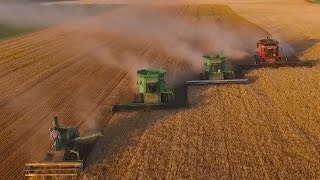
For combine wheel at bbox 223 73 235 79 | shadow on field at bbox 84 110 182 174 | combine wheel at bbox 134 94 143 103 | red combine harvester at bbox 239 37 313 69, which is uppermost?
red combine harvester at bbox 239 37 313 69

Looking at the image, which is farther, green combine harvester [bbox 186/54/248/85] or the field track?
green combine harvester [bbox 186/54/248/85]

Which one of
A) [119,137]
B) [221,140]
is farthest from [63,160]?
[221,140]

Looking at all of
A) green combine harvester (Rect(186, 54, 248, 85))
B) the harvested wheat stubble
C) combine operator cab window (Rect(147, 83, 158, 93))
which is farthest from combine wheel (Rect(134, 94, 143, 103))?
green combine harvester (Rect(186, 54, 248, 85))

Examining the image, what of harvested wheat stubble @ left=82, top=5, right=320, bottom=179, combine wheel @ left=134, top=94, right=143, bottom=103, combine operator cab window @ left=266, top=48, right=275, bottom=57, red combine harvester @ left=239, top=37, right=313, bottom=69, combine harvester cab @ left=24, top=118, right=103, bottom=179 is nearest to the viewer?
combine harvester cab @ left=24, top=118, right=103, bottom=179

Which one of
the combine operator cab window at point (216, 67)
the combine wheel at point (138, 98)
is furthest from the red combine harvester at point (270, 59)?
the combine wheel at point (138, 98)

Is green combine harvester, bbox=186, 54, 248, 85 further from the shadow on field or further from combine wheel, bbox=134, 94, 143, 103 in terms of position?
the shadow on field

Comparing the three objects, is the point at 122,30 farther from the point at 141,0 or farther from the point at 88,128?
the point at 141,0
